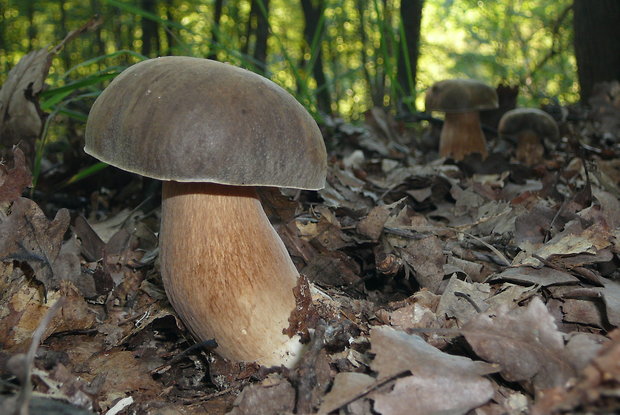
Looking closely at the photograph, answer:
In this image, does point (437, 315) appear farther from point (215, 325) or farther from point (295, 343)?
point (215, 325)

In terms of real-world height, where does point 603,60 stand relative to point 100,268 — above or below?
above

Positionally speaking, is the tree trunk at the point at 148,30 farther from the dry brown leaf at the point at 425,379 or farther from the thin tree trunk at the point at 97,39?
the dry brown leaf at the point at 425,379

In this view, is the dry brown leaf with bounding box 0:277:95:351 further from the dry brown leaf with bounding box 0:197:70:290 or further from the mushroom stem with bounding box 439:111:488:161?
the mushroom stem with bounding box 439:111:488:161

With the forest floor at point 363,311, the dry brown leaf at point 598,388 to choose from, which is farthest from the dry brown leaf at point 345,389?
the dry brown leaf at point 598,388

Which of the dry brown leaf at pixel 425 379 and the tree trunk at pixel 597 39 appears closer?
the dry brown leaf at pixel 425 379

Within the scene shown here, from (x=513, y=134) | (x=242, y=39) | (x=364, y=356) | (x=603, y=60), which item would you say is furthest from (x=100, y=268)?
(x=242, y=39)

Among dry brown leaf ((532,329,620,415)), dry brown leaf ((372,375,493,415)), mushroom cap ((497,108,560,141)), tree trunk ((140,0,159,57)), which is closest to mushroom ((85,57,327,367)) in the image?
dry brown leaf ((372,375,493,415))

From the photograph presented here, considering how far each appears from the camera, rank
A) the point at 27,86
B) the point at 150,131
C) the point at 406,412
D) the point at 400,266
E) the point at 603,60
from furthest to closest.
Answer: the point at 603,60 → the point at 27,86 → the point at 400,266 → the point at 150,131 → the point at 406,412
